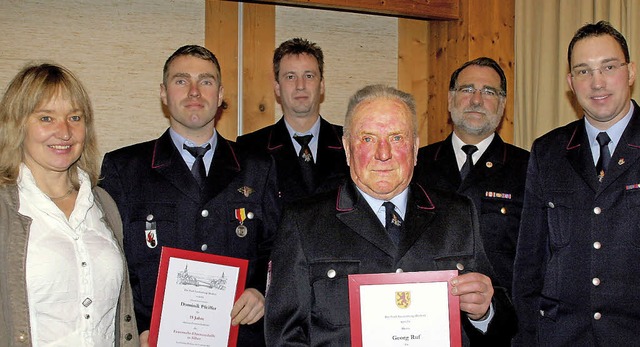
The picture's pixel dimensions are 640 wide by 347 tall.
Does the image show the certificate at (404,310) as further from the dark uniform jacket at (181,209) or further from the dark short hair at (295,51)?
the dark short hair at (295,51)

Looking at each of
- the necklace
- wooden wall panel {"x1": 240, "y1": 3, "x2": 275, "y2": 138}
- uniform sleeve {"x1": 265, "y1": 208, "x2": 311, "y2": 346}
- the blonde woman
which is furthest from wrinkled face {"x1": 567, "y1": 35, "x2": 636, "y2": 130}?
wooden wall panel {"x1": 240, "y1": 3, "x2": 275, "y2": 138}

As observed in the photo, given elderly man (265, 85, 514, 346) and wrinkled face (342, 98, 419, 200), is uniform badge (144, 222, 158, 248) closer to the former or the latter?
elderly man (265, 85, 514, 346)

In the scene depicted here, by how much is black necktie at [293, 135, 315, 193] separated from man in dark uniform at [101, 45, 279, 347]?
1.60 ft

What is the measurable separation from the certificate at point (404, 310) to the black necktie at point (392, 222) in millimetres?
231

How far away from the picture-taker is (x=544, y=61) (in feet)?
18.4

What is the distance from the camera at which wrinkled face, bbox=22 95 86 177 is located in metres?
2.88

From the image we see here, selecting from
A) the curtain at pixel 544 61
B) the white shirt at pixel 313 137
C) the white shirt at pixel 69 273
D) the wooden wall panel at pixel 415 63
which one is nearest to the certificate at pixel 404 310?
the white shirt at pixel 69 273

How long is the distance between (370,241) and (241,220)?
3.82 ft

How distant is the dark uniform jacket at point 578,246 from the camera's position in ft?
10.7

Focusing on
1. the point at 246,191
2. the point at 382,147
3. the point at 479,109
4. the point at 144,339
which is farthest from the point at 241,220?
the point at 479,109

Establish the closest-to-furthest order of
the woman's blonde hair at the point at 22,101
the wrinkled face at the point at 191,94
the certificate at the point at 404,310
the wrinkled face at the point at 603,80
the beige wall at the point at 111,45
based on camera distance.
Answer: the certificate at the point at 404,310 → the woman's blonde hair at the point at 22,101 → the wrinkled face at the point at 603,80 → the wrinkled face at the point at 191,94 → the beige wall at the point at 111,45

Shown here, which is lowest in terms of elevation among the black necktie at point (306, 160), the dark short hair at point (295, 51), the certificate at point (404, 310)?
the certificate at point (404, 310)

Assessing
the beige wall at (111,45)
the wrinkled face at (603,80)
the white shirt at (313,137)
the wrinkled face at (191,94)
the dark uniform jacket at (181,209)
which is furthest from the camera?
the beige wall at (111,45)

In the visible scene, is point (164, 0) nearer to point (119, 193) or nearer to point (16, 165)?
point (119, 193)
